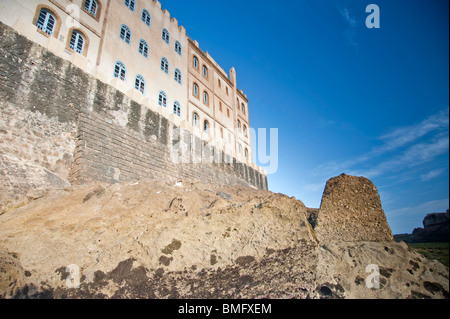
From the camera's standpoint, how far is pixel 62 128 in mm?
9523

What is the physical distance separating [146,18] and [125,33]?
357 cm

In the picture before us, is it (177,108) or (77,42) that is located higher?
(77,42)

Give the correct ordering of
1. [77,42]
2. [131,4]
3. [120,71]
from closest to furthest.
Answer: [77,42] < [120,71] < [131,4]

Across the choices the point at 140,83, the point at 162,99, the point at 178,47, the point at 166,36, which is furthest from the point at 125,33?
the point at 178,47

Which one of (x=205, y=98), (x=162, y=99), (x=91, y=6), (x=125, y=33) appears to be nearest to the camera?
(x=91, y=6)

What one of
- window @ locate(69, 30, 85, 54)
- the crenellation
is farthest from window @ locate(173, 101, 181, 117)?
window @ locate(69, 30, 85, 54)

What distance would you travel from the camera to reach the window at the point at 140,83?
52.5 ft

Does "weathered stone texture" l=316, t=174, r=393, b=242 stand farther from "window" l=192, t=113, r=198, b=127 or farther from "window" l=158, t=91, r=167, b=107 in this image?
"window" l=192, t=113, r=198, b=127

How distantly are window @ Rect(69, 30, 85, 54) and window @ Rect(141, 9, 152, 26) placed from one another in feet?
21.3

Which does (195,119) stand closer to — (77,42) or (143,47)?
(143,47)

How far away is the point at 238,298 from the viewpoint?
3.61 meters

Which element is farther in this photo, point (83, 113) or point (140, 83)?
point (140, 83)

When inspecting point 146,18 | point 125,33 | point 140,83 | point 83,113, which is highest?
point 146,18

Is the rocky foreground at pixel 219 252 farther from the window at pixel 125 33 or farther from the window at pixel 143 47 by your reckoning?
the window at pixel 143 47
